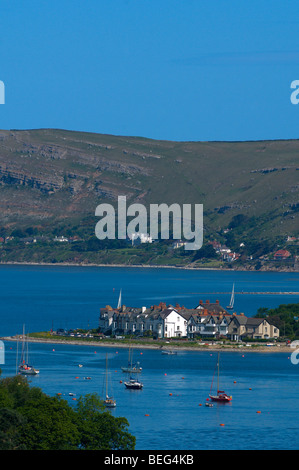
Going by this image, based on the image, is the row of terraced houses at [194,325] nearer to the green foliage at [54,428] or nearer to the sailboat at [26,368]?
the sailboat at [26,368]

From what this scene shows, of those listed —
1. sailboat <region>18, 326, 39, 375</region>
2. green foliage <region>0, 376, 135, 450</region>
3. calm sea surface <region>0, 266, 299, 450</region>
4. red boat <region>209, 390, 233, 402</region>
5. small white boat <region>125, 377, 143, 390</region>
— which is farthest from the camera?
sailboat <region>18, 326, 39, 375</region>

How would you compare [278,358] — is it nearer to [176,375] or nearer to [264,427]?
[176,375]

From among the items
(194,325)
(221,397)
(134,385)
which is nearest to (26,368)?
(134,385)

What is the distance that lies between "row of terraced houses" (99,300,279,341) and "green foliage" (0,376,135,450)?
5418cm

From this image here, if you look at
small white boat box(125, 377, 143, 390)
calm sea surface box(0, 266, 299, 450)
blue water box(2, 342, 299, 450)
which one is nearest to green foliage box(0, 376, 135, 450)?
calm sea surface box(0, 266, 299, 450)

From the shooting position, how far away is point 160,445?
52594 millimetres

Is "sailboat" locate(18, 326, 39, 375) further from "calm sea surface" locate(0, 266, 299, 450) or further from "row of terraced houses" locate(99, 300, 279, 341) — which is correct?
"row of terraced houses" locate(99, 300, 279, 341)

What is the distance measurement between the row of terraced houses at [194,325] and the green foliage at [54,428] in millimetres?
54184

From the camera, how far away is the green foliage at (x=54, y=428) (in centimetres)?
4153

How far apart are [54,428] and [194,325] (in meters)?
60.7

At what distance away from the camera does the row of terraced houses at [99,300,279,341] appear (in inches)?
3981

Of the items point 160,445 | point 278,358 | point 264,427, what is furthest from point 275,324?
point 160,445

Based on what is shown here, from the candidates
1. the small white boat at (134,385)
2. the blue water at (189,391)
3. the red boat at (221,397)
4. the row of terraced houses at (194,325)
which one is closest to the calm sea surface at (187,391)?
the blue water at (189,391)

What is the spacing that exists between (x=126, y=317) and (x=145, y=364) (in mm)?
19619
